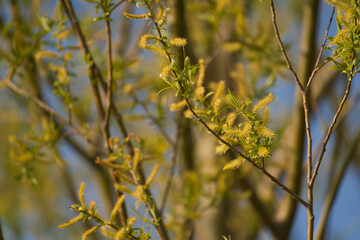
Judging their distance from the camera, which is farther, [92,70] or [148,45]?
[92,70]

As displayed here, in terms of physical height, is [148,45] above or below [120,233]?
above

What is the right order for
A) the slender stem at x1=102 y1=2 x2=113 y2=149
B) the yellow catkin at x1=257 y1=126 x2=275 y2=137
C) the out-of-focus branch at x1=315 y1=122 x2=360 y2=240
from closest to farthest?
the yellow catkin at x1=257 y1=126 x2=275 y2=137, the slender stem at x1=102 y1=2 x2=113 y2=149, the out-of-focus branch at x1=315 y1=122 x2=360 y2=240

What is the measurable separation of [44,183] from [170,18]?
4.60 feet

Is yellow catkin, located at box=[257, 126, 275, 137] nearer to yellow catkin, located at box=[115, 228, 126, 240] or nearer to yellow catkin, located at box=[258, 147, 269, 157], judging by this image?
yellow catkin, located at box=[258, 147, 269, 157]

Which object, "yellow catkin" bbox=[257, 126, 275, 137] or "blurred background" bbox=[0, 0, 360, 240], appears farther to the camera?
"blurred background" bbox=[0, 0, 360, 240]

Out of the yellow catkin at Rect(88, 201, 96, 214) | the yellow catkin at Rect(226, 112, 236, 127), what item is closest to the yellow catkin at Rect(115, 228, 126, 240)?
the yellow catkin at Rect(88, 201, 96, 214)

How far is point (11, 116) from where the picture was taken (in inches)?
81.2

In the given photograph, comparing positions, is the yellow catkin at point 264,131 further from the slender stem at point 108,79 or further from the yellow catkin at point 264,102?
the slender stem at point 108,79

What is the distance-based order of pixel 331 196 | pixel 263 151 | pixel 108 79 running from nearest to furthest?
pixel 263 151, pixel 108 79, pixel 331 196

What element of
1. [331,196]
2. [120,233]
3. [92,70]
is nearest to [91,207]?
[120,233]

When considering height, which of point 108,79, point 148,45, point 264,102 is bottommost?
point 264,102

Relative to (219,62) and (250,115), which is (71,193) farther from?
(250,115)

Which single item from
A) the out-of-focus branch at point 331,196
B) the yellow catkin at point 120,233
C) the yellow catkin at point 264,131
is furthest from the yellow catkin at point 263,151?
the out-of-focus branch at point 331,196

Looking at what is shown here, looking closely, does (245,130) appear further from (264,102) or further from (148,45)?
(148,45)
